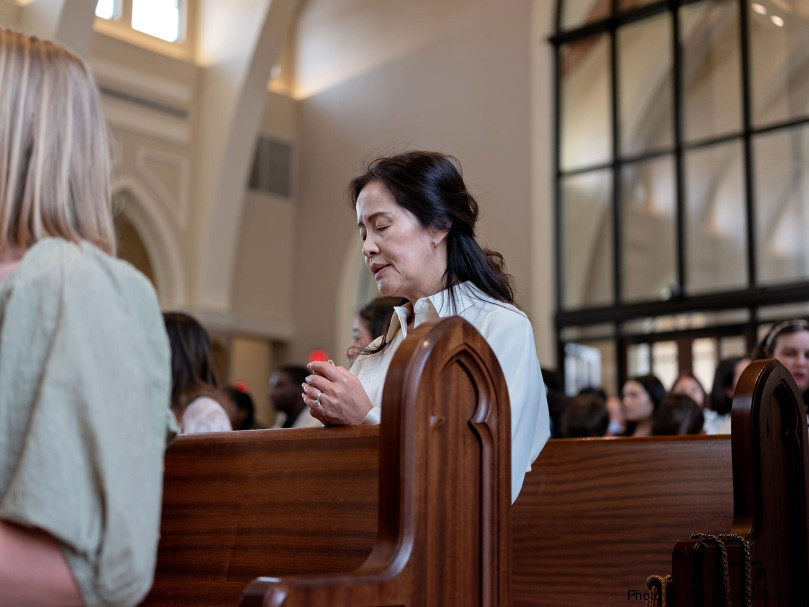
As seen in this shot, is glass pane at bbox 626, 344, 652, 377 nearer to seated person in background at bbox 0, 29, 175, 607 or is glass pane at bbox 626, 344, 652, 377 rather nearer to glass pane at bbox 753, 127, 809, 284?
glass pane at bbox 753, 127, 809, 284

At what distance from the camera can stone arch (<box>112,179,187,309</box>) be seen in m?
11.9

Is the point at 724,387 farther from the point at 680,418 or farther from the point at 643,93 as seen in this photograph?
the point at 643,93

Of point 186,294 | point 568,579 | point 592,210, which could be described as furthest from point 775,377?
point 186,294

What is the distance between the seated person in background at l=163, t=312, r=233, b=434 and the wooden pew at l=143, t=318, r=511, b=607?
113 cm

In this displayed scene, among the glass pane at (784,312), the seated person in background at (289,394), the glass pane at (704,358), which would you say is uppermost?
the glass pane at (784,312)

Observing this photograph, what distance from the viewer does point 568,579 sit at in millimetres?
2910

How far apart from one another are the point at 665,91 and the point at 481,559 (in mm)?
9976

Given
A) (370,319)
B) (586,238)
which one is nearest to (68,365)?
(370,319)

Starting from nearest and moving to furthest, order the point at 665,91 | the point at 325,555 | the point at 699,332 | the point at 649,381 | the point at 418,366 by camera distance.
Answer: the point at 418,366 < the point at 325,555 < the point at 649,381 < the point at 699,332 < the point at 665,91

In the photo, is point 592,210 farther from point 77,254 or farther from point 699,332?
point 77,254

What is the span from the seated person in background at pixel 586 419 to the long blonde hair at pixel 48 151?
4.09m

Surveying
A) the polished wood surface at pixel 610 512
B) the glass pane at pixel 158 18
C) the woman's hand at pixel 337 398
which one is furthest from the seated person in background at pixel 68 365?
the glass pane at pixel 158 18

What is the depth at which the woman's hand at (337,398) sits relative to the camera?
1.92 metres

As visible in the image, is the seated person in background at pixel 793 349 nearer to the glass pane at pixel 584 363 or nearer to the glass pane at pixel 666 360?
the glass pane at pixel 666 360
